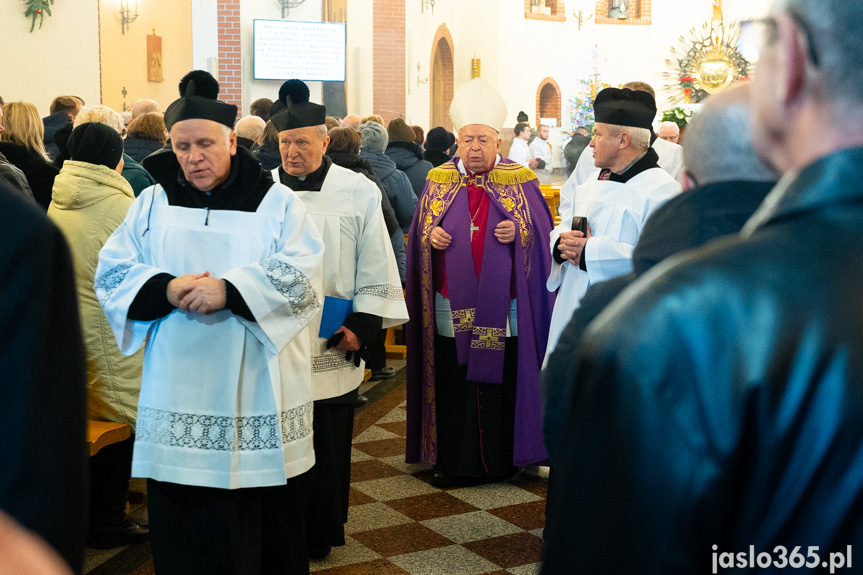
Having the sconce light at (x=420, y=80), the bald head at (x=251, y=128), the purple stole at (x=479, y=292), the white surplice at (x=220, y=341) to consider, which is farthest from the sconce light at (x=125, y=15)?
the white surplice at (x=220, y=341)

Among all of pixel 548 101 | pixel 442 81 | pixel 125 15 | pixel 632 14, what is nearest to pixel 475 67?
pixel 442 81

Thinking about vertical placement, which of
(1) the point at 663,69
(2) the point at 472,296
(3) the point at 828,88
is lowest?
(2) the point at 472,296

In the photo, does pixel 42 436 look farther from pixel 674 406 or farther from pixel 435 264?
pixel 435 264

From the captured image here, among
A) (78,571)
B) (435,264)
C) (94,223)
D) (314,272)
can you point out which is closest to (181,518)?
(314,272)

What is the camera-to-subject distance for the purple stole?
5098 millimetres

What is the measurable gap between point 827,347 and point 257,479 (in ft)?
8.41

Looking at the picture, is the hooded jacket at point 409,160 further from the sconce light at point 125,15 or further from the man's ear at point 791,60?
the man's ear at point 791,60

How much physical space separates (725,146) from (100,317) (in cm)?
326

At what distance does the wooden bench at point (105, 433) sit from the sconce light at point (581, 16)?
78.0ft

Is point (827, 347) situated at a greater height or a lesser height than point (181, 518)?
greater

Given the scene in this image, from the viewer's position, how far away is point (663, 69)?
2698 centimetres

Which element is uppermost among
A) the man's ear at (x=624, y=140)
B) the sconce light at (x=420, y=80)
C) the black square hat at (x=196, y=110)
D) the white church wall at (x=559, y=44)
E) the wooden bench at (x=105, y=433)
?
the white church wall at (x=559, y=44)

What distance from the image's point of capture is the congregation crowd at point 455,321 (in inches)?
33.7

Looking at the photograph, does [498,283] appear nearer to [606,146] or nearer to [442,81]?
[606,146]
